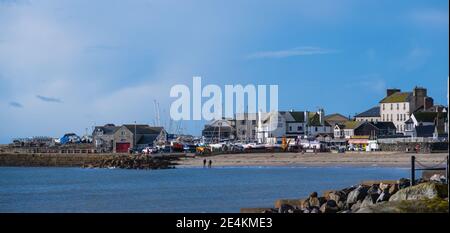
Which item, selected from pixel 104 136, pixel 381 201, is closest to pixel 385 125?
pixel 104 136

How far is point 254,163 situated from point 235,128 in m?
41.2

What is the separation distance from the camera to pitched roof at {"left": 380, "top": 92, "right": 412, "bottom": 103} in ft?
314

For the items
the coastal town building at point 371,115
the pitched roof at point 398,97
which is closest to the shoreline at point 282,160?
the pitched roof at point 398,97

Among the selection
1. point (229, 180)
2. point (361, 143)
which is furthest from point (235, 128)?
point (229, 180)

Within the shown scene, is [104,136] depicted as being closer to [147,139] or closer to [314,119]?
[147,139]

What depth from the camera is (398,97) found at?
323 feet

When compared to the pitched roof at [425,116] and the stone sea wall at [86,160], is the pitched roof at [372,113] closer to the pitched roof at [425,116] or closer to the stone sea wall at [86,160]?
the pitched roof at [425,116]

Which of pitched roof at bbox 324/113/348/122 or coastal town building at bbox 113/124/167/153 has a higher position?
pitched roof at bbox 324/113/348/122

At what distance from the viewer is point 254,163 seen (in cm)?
7769

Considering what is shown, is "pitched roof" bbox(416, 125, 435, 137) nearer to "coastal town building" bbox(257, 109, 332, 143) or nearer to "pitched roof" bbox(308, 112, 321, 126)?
"coastal town building" bbox(257, 109, 332, 143)

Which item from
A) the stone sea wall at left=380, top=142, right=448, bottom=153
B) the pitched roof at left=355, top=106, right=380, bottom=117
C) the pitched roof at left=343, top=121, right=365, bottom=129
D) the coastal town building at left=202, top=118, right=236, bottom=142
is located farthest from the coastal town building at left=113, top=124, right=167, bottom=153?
the stone sea wall at left=380, top=142, right=448, bottom=153

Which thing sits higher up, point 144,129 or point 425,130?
point 144,129

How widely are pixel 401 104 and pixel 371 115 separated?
959 cm

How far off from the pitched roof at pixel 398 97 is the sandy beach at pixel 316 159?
19971 mm
